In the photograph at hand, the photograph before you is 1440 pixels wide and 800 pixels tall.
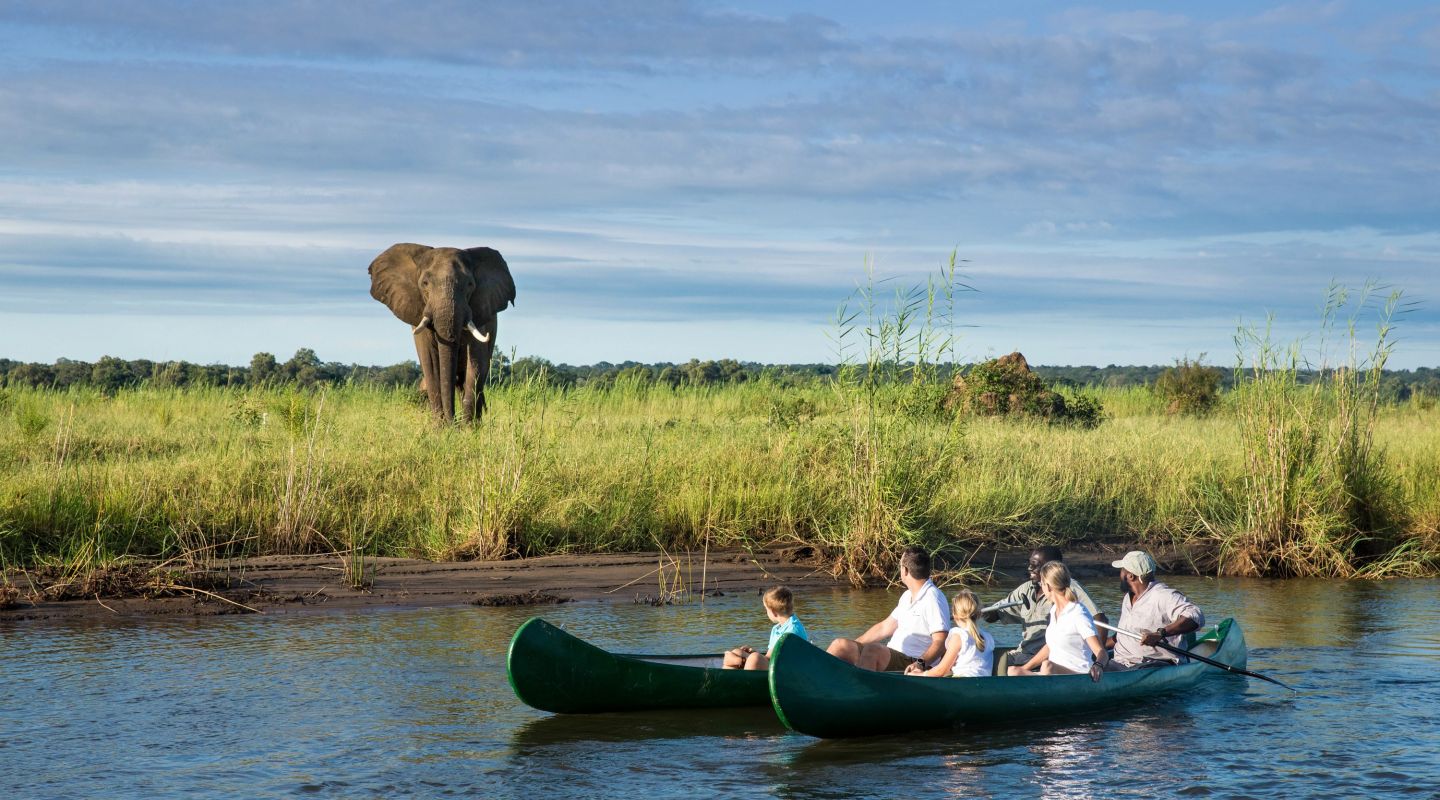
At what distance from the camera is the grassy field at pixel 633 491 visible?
42.2 ft

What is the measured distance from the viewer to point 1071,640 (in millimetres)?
8906

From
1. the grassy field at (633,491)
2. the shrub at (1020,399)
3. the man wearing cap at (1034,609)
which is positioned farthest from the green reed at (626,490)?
the shrub at (1020,399)

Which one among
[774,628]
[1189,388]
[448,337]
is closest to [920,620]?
[774,628]

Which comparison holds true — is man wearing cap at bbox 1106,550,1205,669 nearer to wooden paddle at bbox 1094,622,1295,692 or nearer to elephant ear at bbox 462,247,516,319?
wooden paddle at bbox 1094,622,1295,692

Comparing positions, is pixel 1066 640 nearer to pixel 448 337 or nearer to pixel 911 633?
pixel 911 633

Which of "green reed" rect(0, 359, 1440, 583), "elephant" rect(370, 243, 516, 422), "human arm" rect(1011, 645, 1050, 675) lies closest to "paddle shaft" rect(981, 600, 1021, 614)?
"human arm" rect(1011, 645, 1050, 675)

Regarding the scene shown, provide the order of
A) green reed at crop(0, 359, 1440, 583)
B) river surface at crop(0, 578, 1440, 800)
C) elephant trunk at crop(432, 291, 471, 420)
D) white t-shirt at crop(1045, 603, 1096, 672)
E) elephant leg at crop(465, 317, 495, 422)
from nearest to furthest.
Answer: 1. river surface at crop(0, 578, 1440, 800)
2. white t-shirt at crop(1045, 603, 1096, 672)
3. green reed at crop(0, 359, 1440, 583)
4. elephant trunk at crop(432, 291, 471, 420)
5. elephant leg at crop(465, 317, 495, 422)

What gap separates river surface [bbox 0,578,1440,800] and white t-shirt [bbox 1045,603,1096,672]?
1.16 ft

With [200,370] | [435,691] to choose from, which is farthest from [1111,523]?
[200,370]

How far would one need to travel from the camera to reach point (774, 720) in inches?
346

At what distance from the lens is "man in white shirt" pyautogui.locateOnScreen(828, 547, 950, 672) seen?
8.92m

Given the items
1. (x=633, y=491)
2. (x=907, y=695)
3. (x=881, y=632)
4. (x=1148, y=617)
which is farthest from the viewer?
(x=633, y=491)

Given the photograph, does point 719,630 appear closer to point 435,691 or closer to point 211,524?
point 435,691

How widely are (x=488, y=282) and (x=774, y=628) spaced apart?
1368cm
